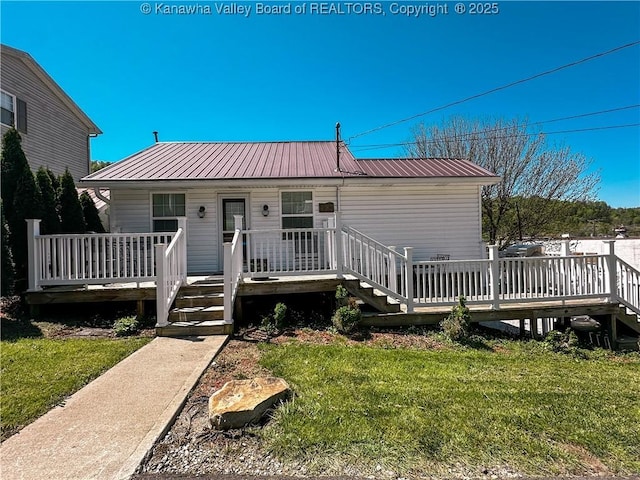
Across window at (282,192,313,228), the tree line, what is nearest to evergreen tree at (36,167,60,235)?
the tree line

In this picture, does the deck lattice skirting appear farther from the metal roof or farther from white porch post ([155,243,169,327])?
the metal roof

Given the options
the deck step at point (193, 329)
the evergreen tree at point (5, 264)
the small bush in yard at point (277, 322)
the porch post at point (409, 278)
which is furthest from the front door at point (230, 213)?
the porch post at point (409, 278)

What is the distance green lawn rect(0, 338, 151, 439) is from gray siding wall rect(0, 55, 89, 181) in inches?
382

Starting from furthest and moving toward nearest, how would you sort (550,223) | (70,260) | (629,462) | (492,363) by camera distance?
(550,223) < (70,260) < (492,363) < (629,462)

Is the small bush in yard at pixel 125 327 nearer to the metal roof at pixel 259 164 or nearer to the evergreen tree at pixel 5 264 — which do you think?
the evergreen tree at pixel 5 264

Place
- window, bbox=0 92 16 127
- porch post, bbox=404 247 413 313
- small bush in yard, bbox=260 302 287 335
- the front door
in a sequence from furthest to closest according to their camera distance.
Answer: window, bbox=0 92 16 127 → the front door → porch post, bbox=404 247 413 313 → small bush in yard, bbox=260 302 287 335

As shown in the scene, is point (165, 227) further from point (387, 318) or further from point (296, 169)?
point (387, 318)

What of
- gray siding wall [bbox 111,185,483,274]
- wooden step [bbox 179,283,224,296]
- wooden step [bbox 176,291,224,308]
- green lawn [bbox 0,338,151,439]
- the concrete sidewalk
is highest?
gray siding wall [bbox 111,185,483,274]

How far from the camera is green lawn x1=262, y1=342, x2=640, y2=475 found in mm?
2529

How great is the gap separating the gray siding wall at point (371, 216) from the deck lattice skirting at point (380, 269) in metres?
2.12

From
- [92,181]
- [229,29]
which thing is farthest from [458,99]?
[92,181]

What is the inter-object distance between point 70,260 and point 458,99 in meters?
12.1

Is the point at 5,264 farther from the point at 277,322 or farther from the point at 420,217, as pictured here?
the point at 420,217

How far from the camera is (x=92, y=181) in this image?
805cm
